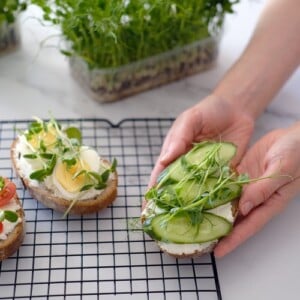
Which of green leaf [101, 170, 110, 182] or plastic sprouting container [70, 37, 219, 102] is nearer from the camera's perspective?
green leaf [101, 170, 110, 182]

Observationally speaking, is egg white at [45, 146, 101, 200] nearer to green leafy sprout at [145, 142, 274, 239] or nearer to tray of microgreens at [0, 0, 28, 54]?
green leafy sprout at [145, 142, 274, 239]

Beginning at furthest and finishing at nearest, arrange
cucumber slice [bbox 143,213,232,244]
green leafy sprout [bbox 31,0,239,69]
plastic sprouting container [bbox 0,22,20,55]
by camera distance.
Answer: plastic sprouting container [bbox 0,22,20,55] → green leafy sprout [bbox 31,0,239,69] → cucumber slice [bbox 143,213,232,244]

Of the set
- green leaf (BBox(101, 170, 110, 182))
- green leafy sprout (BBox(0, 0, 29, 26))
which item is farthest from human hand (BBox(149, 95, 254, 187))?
green leafy sprout (BBox(0, 0, 29, 26))

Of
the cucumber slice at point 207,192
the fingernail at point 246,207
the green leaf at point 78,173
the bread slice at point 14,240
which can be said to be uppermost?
the cucumber slice at point 207,192

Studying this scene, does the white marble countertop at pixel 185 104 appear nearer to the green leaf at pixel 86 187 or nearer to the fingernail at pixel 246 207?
the fingernail at pixel 246 207

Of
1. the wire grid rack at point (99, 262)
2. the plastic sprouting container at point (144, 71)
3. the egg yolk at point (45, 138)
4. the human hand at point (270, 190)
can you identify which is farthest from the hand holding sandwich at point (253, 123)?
the egg yolk at point (45, 138)

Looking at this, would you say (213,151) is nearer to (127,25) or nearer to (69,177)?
(69,177)
